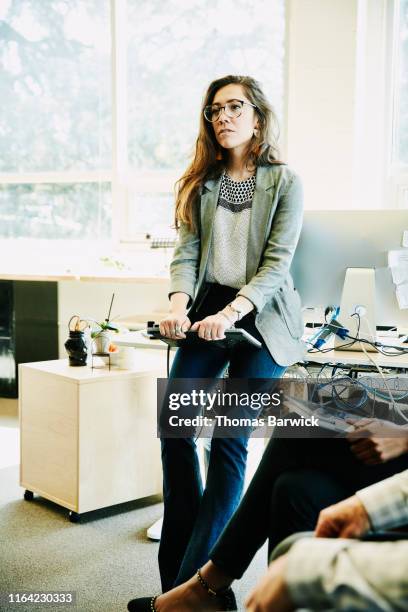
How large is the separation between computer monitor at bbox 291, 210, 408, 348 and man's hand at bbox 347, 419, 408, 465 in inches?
27.5

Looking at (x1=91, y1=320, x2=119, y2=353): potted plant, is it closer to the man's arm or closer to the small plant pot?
the small plant pot

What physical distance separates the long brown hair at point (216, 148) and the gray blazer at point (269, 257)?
32 millimetres

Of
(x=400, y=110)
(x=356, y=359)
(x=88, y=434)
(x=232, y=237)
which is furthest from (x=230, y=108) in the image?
(x=400, y=110)

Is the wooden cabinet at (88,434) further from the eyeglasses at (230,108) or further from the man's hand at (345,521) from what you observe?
the man's hand at (345,521)

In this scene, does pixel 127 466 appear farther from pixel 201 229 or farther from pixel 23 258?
pixel 23 258

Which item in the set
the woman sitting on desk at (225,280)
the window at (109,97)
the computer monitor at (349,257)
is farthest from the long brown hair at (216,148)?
the window at (109,97)

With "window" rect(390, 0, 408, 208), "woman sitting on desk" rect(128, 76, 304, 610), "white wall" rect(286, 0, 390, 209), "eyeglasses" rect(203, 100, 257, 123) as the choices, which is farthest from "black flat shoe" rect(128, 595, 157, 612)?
"window" rect(390, 0, 408, 208)

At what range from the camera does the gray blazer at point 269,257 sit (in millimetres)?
1938

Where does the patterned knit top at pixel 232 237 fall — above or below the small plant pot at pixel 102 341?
above

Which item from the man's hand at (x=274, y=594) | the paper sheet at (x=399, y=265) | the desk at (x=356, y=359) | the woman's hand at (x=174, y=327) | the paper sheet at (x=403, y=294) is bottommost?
the man's hand at (x=274, y=594)

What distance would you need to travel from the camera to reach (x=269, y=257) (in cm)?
198

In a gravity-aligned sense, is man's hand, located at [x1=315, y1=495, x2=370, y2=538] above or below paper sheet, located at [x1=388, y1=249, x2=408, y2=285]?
below

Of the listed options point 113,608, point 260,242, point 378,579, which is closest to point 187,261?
point 260,242

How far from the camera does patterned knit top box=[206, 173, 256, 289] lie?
2.04 meters
